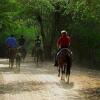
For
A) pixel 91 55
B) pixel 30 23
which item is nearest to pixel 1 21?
pixel 30 23

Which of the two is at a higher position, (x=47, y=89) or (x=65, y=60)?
(x=65, y=60)

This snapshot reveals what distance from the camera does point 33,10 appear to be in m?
44.4

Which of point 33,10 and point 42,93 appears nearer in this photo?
point 42,93

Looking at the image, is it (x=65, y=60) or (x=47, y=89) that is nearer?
(x=47, y=89)

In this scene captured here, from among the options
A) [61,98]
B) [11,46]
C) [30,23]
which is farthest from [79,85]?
[30,23]

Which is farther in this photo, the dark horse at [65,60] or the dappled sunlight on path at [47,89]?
the dark horse at [65,60]

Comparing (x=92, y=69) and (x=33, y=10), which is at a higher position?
(x=33, y=10)

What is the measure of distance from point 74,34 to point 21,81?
1574cm

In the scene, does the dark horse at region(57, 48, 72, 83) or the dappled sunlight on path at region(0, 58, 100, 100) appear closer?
the dappled sunlight on path at region(0, 58, 100, 100)

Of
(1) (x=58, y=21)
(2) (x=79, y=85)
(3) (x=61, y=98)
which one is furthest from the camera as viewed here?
(1) (x=58, y=21)

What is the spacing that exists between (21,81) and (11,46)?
9037mm

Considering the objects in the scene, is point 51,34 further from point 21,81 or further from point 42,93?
point 42,93

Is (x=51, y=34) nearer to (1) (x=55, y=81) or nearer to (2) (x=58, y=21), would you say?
(2) (x=58, y=21)

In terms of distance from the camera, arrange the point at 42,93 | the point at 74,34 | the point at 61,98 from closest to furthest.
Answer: the point at 61,98
the point at 42,93
the point at 74,34
